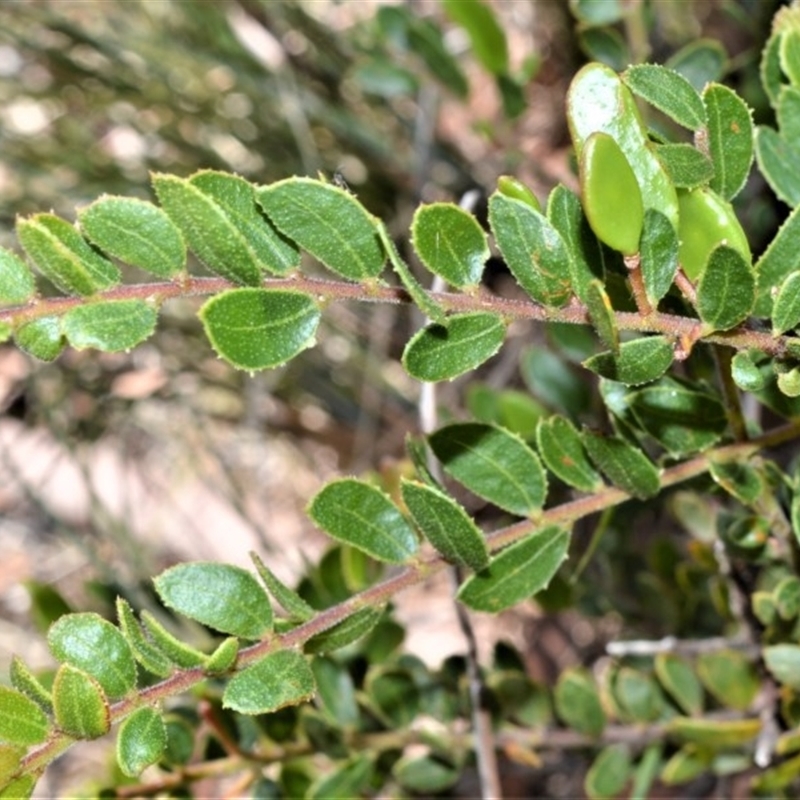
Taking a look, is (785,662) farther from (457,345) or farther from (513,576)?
(457,345)

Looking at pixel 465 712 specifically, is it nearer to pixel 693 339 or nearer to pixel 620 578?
pixel 620 578

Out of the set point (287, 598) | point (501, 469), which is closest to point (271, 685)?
point (287, 598)

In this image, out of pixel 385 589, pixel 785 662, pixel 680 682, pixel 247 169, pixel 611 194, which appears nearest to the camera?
pixel 611 194

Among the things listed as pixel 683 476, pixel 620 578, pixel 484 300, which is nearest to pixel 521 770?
pixel 620 578

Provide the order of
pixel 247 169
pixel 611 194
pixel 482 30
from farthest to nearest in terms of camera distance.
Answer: pixel 247 169, pixel 482 30, pixel 611 194

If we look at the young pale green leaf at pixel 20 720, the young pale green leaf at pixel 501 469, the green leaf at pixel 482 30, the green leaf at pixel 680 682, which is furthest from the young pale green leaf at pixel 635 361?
the green leaf at pixel 482 30

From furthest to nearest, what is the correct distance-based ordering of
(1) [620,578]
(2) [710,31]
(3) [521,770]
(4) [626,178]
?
(2) [710,31], (3) [521,770], (1) [620,578], (4) [626,178]

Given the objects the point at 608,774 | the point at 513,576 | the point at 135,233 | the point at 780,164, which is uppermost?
the point at 135,233
